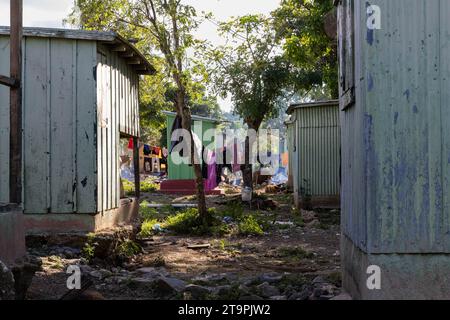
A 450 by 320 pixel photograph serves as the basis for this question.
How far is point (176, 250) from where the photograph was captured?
10.2m

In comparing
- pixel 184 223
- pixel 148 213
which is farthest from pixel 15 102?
pixel 148 213

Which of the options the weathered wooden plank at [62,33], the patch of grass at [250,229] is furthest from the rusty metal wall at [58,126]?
the patch of grass at [250,229]

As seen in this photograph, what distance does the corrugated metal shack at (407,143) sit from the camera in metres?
4.42

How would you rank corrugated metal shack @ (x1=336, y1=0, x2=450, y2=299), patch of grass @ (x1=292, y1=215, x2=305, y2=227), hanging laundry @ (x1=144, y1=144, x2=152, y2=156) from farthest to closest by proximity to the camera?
hanging laundry @ (x1=144, y1=144, x2=152, y2=156) → patch of grass @ (x1=292, y1=215, x2=305, y2=227) → corrugated metal shack @ (x1=336, y1=0, x2=450, y2=299)

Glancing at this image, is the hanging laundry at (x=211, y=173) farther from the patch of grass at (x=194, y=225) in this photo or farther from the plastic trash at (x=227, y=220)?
the patch of grass at (x=194, y=225)

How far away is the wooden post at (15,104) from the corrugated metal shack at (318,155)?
11.1m

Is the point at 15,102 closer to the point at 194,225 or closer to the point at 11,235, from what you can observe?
the point at 11,235

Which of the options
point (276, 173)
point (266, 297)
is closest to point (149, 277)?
point (266, 297)

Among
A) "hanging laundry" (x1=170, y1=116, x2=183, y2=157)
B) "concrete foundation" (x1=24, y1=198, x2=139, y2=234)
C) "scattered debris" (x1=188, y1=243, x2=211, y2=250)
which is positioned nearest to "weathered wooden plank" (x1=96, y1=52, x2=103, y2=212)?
"concrete foundation" (x1=24, y1=198, x2=139, y2=234)

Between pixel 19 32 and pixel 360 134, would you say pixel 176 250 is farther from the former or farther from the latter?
pixel 360 134

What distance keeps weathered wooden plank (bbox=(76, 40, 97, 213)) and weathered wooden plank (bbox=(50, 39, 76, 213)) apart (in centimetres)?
11

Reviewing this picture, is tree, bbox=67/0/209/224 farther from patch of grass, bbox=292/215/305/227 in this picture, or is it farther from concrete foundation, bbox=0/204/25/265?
concrete foundation, bbox=0/204/25/265

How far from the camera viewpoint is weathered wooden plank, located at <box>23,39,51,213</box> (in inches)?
321

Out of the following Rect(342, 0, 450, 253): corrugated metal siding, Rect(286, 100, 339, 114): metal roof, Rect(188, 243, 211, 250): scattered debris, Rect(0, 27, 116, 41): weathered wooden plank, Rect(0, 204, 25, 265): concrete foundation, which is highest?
Rect(0, 27, 116, 41): weathered wooden plank
